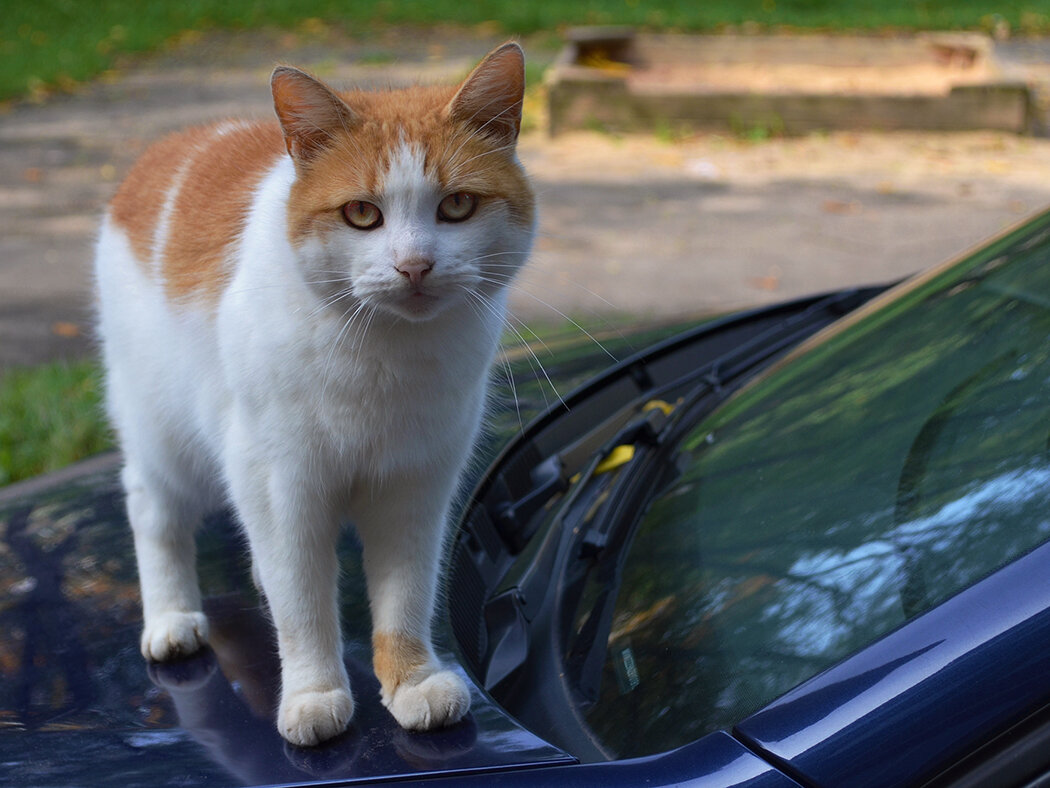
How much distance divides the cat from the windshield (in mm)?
303

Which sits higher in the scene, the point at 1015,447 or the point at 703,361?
the point at 1015,447

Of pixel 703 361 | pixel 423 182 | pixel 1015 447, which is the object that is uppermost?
pixel 423 182

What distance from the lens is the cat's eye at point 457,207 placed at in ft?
5.53

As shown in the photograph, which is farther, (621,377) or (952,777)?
(621,377)

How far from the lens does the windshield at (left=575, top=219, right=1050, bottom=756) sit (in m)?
1.39

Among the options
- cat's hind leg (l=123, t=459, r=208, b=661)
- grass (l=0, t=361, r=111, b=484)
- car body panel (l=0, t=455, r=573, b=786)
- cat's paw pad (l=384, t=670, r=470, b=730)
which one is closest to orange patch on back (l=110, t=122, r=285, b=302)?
cat's hind leg (l=123, t=459, r=208, b=661)

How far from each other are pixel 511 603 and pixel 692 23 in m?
10.6

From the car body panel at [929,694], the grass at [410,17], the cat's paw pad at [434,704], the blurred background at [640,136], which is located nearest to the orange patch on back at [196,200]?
the cat's paw pad at [434,704]

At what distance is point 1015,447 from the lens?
1.51m

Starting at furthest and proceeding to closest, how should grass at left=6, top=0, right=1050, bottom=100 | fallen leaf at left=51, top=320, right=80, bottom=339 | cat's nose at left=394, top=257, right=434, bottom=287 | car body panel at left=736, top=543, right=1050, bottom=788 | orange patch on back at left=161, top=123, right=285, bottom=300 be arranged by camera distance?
grass at left=6, top=0, right=1050, bottom=100 → fallen leaf at left=51, top=320, right=80, bottom=339 → orange patch on back at left=161, top=123, right=285, bottom=300 → cat's nose at left=394, top=257, right=434, bottom=287 → car body panel at left=736, top=543, right=1050, bottom=788

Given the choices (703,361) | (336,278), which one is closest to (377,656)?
(336,278)

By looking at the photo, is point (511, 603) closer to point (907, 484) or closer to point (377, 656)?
point (377, 656)

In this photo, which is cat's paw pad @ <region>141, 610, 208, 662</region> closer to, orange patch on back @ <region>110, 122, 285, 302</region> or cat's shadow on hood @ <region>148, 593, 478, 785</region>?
cat's shadow on hood @ <region>148, 593, 478, 785</region>

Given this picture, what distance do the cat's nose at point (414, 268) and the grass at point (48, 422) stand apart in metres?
2.50
